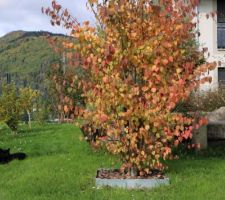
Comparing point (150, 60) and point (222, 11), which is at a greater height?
point (222, 11)

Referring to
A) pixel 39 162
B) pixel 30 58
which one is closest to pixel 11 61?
pixel 30 58

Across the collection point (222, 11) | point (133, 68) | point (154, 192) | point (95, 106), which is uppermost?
point (222, 11)

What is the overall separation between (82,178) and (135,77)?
2.11 metres

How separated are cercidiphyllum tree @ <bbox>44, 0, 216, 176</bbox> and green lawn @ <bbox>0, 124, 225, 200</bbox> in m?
0.79

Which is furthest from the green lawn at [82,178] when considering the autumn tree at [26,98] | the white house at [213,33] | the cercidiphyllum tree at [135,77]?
the white house at [213,33]

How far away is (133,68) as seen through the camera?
10016 millimetres

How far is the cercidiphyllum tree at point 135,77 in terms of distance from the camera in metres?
9.59

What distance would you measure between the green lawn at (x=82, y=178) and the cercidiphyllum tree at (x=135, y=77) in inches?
31.1

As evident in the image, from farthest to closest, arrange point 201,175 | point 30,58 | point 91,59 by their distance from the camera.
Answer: point 30,58
point 201,175
point 91,59

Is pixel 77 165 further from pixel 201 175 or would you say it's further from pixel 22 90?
pixel 22 90

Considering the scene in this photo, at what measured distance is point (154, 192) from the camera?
9.06m

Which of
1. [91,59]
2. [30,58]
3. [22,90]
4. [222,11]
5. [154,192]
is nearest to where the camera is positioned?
[154,192]

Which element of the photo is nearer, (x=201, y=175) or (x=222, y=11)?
(x=201, y=175)

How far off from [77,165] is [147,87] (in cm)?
303
